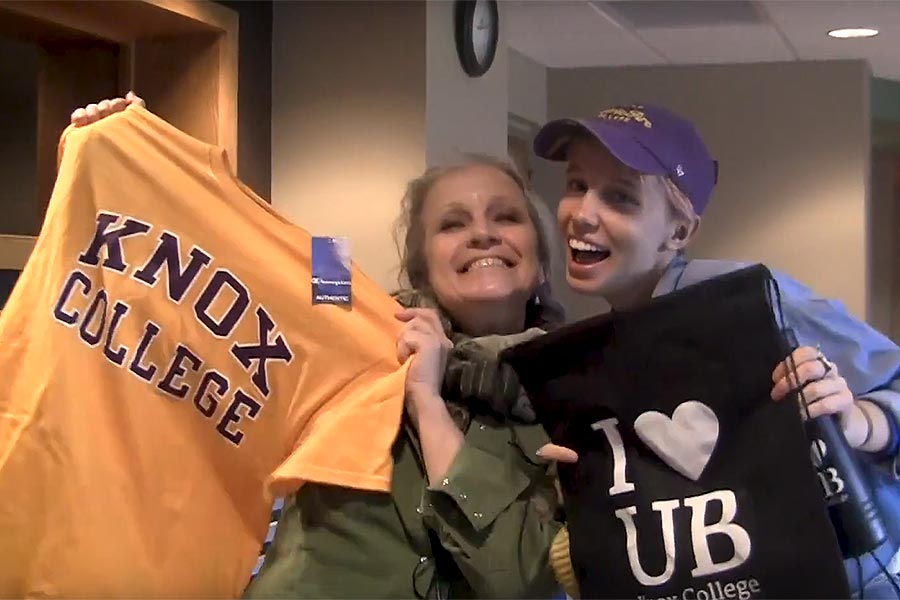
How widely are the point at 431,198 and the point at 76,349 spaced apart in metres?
0.53

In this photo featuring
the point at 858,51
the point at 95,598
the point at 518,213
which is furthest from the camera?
the point at 858,51

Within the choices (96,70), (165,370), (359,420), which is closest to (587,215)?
(359,420)

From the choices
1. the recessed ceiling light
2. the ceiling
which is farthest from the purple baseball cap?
the recessed ceiling light

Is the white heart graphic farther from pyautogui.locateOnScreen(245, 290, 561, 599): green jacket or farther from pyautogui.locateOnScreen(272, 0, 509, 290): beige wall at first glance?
pyautogui.locateOnScreen(272, 0, 509, 290): beige wall

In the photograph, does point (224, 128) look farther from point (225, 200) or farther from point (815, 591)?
point (815, 591)

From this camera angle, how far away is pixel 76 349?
120 cm

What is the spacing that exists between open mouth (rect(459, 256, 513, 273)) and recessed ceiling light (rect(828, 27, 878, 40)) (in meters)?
2.64

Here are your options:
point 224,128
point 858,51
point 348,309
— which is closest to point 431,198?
point 348,309

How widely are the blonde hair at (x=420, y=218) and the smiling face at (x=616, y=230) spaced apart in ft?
0.82

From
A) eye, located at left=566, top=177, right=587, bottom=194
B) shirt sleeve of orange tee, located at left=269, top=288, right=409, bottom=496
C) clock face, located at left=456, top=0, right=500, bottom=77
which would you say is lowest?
shirt sleeve of orange tee, located at left=269, top=288, right=409, bottom=496

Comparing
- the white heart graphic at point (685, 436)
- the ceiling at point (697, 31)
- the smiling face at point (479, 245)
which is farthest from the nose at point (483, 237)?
the ceiling at point (697, 31)

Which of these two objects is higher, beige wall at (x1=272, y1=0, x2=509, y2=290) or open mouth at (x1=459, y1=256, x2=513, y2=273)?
beige wall at (x1=272, y1=0, x2=509, y2=290)

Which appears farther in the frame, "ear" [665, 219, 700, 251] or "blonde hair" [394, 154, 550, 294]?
"blonde hair" [394, 154, 550, 294]

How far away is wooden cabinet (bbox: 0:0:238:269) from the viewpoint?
197cm
